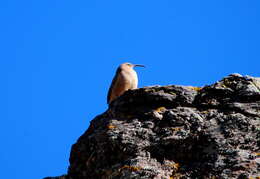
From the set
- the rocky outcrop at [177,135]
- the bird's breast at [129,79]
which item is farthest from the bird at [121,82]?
the rocky outcrop at [177,135]

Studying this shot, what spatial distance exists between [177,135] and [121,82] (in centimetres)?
625

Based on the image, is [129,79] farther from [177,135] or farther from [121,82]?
[177,135]

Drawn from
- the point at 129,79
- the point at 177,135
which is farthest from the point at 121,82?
the point at 177,135

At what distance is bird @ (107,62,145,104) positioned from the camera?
40.9 feet

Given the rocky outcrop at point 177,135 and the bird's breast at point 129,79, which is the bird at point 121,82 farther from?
the rocky outcrop at point 177,135

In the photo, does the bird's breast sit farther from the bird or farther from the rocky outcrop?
the rocky outcrop

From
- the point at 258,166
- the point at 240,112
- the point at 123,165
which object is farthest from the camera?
the point at 240,112

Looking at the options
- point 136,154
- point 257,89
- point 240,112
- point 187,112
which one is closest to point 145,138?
point 136,154

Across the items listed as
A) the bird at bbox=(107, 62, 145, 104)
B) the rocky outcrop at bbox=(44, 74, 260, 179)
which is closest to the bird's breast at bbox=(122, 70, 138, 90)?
the bird at bbox=(107, 62, 145, 104)

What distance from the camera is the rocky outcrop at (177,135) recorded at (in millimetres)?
5809

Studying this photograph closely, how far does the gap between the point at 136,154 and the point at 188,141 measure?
0.75 meters

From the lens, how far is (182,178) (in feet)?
18.7

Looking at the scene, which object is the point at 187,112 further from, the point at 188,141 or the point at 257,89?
the point at 257,89

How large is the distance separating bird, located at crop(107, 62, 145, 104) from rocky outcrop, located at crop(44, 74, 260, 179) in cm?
498
